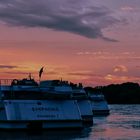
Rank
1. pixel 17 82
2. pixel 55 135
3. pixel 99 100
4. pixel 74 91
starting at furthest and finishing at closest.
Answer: pixel 99 100 → pixel 74 91 → pixel 17 82 → pixel 55 135

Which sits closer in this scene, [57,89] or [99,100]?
[57,89]

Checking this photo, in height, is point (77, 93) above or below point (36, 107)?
above

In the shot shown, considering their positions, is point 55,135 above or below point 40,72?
below

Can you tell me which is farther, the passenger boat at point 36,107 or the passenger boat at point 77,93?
the passenger boat at point 77,93

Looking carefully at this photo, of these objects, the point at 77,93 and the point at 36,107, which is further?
the point at 77,93

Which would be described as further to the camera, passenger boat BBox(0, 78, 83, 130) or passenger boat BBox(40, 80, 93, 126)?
passenger boat BBox(40, 80, 93, 126)

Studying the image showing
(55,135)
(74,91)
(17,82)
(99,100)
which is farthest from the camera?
(99,100)

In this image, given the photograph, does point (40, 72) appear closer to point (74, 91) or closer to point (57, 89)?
point (57, 89)

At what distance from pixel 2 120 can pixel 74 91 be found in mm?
21308

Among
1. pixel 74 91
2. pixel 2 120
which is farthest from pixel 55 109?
pixel 74 91

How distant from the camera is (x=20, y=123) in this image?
239 ft

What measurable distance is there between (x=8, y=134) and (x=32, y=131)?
485cm

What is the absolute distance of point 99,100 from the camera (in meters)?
140

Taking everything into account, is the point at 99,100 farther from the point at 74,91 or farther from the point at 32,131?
the point at 32,131
